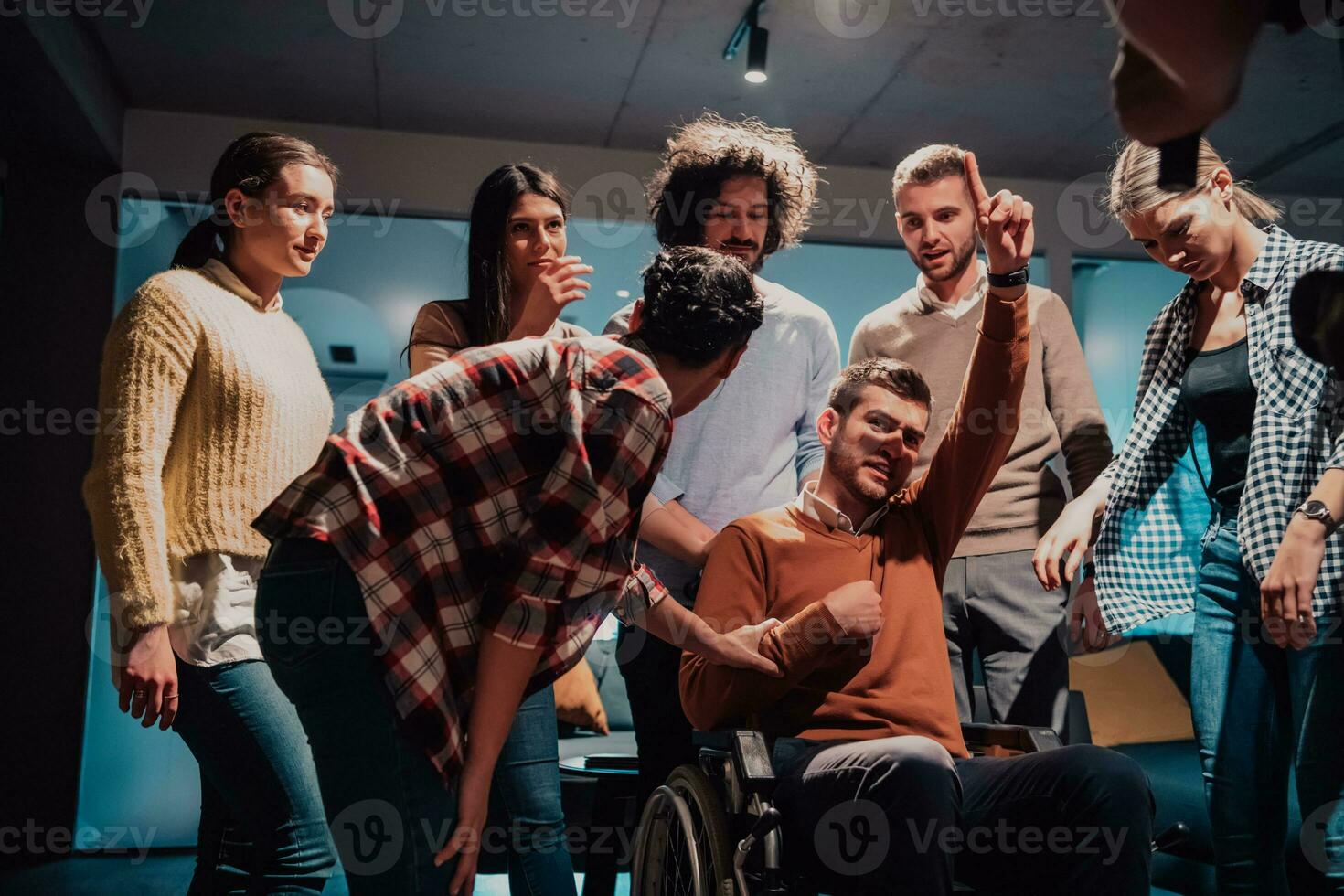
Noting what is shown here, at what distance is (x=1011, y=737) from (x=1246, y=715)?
378 millimetres

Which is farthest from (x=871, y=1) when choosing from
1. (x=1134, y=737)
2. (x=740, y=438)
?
(x=1134, y=737)

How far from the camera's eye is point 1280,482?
1.70 meters

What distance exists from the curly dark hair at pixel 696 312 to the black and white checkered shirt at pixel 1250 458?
843mm

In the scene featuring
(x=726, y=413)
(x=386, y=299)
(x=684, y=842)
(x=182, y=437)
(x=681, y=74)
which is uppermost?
(x=681, y=74)

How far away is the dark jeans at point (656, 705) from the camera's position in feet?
6.63

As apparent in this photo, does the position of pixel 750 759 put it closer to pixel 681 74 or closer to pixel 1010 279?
pixel 1010 279

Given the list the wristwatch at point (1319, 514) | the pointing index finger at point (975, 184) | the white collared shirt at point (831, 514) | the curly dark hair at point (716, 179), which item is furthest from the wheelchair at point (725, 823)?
the curly dark hair at point (716, 179)

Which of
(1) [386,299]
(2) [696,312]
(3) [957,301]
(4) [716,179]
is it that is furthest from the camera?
(1) [386,299]

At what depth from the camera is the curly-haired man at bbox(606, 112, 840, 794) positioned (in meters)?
2.03

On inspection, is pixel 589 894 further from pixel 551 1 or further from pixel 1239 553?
pixel 551 1

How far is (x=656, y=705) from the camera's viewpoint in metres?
2.03

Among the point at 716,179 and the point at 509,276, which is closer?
the point at 509,276

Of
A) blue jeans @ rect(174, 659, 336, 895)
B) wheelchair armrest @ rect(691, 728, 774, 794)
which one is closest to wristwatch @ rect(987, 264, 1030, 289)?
wheelchair armrest @ rect(691, 728, 774, 794)

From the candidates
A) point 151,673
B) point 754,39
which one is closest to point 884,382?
point 151,673
